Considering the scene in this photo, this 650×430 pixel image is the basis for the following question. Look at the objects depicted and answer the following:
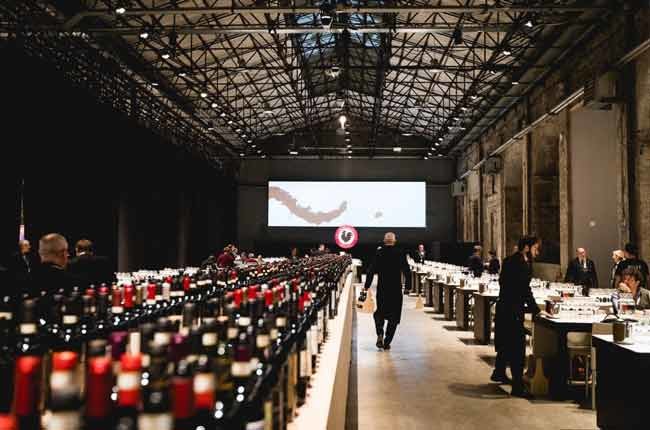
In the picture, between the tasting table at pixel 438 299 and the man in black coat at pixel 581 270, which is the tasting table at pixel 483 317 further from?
the tasting table at pixel 438 299

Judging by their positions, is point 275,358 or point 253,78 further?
point 253,78

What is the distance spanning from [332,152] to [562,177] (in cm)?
1599

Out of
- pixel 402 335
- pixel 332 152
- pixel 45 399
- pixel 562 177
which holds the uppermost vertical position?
pixel 332 152

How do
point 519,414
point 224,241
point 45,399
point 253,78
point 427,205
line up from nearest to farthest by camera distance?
point 45,399 < point 519,414 < point 253,78 < point 224,241 < point 427,205

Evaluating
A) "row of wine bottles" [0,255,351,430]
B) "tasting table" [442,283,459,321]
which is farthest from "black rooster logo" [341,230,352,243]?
"row of wine bottles" [0,255,351,430]

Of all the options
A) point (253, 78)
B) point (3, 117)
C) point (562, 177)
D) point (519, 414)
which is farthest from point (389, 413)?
point (253, 78)

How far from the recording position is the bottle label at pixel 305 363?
234cm

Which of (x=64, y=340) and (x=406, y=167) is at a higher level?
(x=406, y=167)

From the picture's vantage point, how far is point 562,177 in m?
14.4

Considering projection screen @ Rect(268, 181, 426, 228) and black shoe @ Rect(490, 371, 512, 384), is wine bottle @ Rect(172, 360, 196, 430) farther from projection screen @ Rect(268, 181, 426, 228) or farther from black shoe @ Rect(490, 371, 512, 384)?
projection screen @ Rect(268, 181, 426, 228)

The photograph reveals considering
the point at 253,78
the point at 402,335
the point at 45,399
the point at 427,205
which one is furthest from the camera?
the point at 427,205

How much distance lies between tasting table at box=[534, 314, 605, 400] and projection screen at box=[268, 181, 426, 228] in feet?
70.3

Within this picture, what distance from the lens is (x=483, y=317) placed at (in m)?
9.42

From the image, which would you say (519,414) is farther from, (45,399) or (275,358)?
(45,399)
